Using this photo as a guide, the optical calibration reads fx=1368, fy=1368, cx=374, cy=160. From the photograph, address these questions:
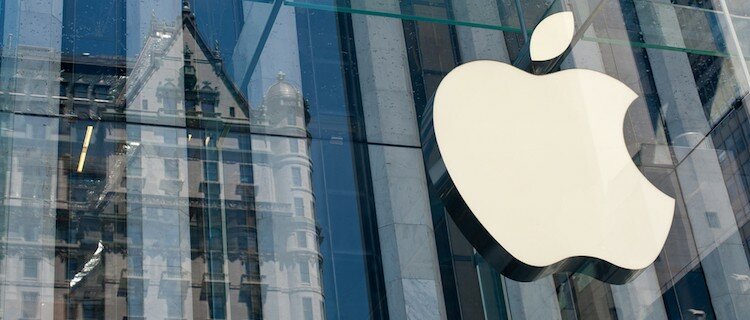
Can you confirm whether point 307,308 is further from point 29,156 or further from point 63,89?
point 63,89

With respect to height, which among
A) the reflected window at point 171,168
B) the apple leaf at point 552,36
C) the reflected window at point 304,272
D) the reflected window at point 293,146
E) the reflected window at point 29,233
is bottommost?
the reflected window at point 304,272

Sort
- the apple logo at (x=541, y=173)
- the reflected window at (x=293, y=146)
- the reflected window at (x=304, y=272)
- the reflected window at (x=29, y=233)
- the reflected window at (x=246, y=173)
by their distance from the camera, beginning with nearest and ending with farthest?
1. the apple logo at (x=541, y=173)
2. the reflected window at (x=29, y=233)
3. the reflected window at (x=304, y=272)
4. the reflected window at (x=246, y=173)
5. the reflected window at (x=293, y=146)

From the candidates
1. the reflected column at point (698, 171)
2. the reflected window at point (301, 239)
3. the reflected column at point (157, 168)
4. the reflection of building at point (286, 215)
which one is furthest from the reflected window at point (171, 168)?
the reflected column at point (698, 171)

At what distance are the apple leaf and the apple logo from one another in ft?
0.08

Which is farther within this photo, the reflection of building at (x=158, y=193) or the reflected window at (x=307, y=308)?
the reflected window at (x=307, y=308)

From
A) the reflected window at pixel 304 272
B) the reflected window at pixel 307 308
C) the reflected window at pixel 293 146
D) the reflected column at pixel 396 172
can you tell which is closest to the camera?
the reflected window at pixel 307 308

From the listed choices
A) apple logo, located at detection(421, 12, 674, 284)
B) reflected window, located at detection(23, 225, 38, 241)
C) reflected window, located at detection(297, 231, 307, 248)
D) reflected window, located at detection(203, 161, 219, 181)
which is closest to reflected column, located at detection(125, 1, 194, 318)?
reflected window, located at detection(203, 161, 219, 181)

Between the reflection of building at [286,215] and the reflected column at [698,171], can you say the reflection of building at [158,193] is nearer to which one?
the reflection of building at [286,215]

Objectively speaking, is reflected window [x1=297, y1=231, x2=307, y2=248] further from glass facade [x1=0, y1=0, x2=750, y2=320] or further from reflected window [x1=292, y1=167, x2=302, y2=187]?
reflected window [x1=292, y1=167, x2=302, y2=187]

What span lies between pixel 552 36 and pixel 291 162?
7.63 ft

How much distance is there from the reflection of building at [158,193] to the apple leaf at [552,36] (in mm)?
2104

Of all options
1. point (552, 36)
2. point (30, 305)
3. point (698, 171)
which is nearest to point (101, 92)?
point (30, 305)

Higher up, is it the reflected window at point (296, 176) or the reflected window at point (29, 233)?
the reflected window at point (296, 176)

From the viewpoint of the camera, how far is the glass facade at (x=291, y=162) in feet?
34.2
